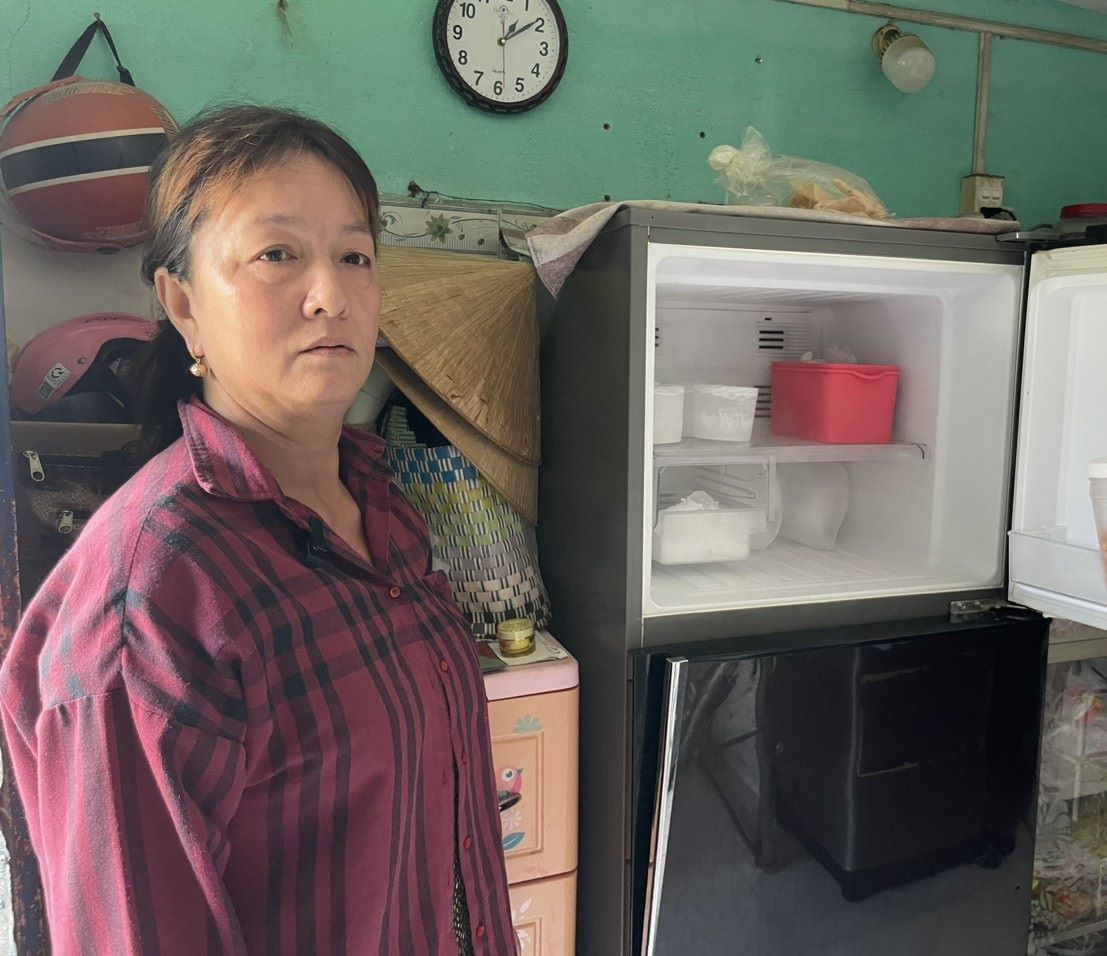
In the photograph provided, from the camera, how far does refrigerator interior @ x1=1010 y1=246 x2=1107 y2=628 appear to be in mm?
1295

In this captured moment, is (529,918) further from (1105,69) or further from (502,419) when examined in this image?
(1105,69)

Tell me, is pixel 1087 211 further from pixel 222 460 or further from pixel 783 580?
pixel 222 460

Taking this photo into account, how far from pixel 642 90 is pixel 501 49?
0.32m

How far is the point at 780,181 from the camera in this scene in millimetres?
1380

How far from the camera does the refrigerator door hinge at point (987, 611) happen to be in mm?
1380

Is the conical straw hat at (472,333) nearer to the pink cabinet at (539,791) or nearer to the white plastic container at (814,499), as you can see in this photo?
the pink cabinet at (539,791)

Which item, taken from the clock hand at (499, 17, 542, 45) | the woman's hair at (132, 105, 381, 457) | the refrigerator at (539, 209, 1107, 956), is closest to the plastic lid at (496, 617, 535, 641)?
the refrigerator at (539, 209, 1107, 956)

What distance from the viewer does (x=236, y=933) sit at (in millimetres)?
779

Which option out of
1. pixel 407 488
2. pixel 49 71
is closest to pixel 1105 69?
pixel 407 488

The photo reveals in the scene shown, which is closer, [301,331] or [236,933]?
[236,933]

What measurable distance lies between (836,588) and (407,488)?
2.44 ft

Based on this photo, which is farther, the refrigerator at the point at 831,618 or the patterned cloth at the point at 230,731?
the refrigerator at the point at 831,618

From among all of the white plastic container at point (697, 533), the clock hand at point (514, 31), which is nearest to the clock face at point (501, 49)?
the clock hand at point (514, 31)

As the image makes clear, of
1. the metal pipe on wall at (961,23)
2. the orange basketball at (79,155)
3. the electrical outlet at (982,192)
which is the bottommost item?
the orange basketball at (79,155)
